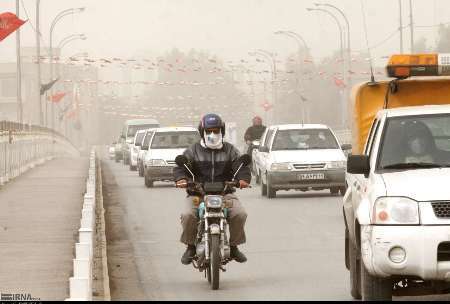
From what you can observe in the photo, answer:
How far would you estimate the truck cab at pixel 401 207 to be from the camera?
11312 mm

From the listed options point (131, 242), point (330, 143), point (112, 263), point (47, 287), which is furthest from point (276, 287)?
point (330, 143)

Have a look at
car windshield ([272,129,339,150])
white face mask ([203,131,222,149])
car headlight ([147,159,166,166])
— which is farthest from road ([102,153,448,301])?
car headlight ([147,159,166,166])

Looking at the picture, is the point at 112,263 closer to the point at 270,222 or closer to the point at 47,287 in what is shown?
the point at 47,287

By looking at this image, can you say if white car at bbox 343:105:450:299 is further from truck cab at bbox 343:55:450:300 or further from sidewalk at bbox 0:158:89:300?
sidewalk at bbox 0:158:89:300

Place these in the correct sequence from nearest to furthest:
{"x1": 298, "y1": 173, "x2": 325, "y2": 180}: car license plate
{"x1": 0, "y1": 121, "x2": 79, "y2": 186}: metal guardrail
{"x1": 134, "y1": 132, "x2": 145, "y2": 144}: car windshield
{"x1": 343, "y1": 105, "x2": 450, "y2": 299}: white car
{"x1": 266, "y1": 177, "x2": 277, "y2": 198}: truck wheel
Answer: {"x1": 343, "y1": 105, "x2": 450, "y2": 299}: white car
{"x1": 298, "y1": 173, "x2": 325, "y2": 180}: car license plate
{"x1": 266, "y1": 177, "x2": 277, "y2": 198}: truck wheel
{"x1": 0, "y1": 121, "x2": 79, "y2": 186}: metal guardrail
{"x1": 134, "y1": 132, "x2": 145, "y2": 144}: car windshield

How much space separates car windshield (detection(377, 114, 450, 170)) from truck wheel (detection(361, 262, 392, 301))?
107 centimetres

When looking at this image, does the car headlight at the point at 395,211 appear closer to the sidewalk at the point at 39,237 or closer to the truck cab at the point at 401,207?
the truck cab at the point at 401,207

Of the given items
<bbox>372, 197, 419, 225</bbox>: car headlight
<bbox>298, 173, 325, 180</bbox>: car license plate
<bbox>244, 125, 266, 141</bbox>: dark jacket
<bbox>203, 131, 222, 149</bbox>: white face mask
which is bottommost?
<bbox>298, 173, 325, 180</bbox>: car license plate

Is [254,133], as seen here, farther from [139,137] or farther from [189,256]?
[189,256]

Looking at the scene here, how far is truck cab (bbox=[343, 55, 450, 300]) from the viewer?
445 inches

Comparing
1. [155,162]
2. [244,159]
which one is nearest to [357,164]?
[244,159]

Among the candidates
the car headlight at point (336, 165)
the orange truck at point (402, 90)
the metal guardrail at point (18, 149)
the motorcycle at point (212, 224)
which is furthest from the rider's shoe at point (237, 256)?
the metal guardrail at point (18, 149)

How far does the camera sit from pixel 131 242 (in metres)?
21.1

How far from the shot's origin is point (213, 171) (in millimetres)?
14703
